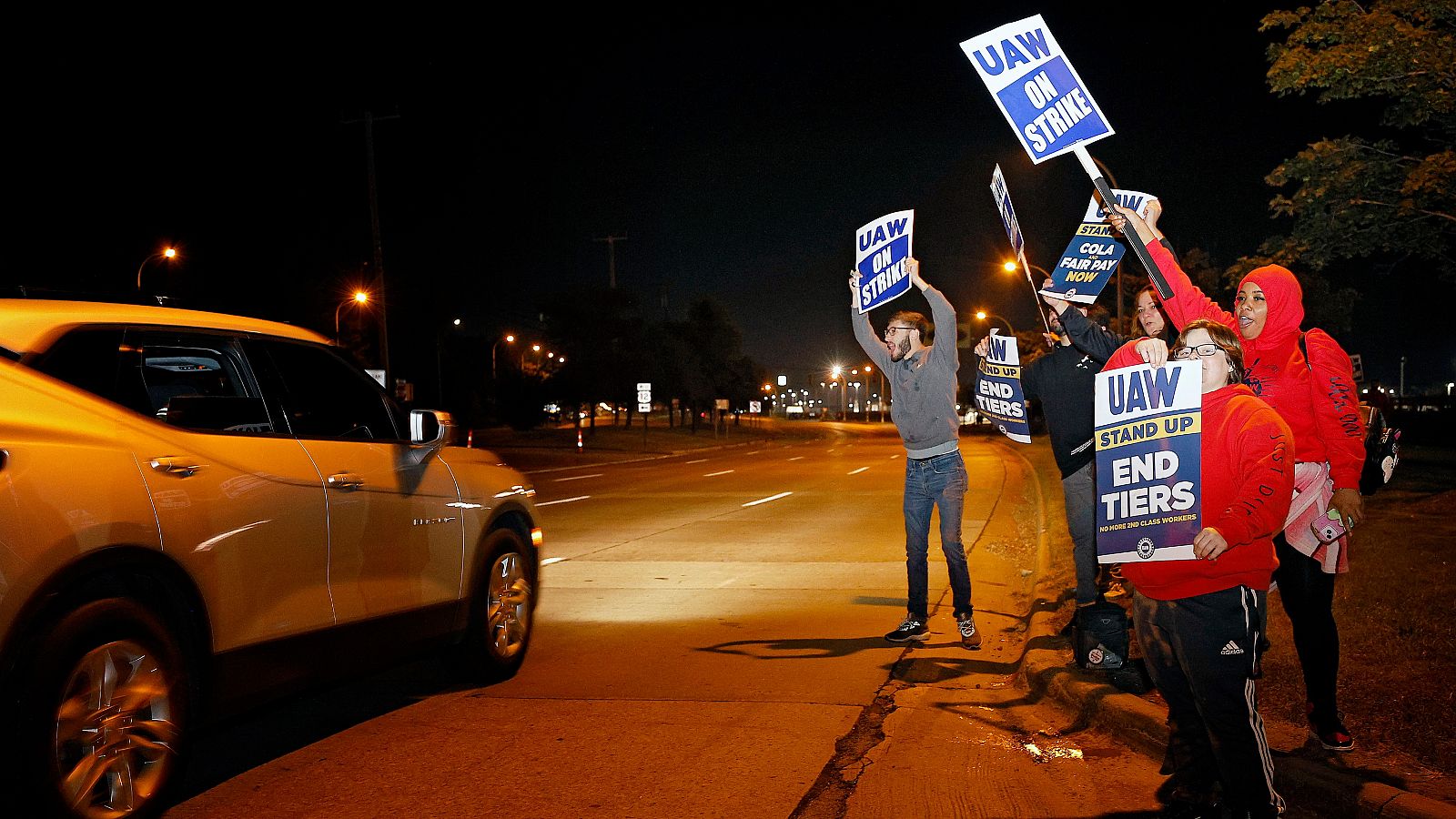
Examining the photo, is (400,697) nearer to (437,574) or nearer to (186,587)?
(437,574)

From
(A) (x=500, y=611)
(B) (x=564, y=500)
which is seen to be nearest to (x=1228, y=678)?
(A) (x=500, y=611)

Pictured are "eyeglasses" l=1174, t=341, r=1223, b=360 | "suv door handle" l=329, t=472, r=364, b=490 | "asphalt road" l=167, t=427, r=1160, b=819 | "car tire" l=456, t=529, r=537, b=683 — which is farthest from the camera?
"car tire" l=456, t=529, r=537, b=683

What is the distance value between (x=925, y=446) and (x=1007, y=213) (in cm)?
187

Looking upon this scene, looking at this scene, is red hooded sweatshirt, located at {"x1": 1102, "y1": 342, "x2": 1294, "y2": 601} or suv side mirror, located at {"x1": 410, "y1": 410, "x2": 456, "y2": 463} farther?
suv side mirror, located at {"x1": 410, "y1": 410, "x2": 456, "y2": 463}

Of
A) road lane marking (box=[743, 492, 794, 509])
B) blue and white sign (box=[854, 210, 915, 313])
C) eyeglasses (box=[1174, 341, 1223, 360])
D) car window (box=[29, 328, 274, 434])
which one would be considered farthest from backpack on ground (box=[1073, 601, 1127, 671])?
road lane marking (box=[743, 492, 794, 509])

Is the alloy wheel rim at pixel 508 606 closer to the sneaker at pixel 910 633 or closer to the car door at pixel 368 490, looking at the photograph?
the car door at pixel 368 490

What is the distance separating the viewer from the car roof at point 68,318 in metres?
3.70

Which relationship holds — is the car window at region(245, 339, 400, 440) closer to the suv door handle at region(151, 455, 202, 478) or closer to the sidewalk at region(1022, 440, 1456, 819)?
the suv door handle at region(151, 455, 202, 478)

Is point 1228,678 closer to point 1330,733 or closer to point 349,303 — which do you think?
point 1330,733

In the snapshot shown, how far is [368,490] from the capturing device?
5.00m

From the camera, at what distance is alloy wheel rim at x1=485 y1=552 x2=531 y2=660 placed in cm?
608

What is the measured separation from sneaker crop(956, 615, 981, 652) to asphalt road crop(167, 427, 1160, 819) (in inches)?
3.9

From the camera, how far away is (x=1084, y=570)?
20.7 ft

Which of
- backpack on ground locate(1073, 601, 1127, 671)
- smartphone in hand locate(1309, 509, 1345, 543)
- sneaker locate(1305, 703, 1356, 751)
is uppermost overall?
smartphone in hand locate(1309, 509, 1345, 543)
